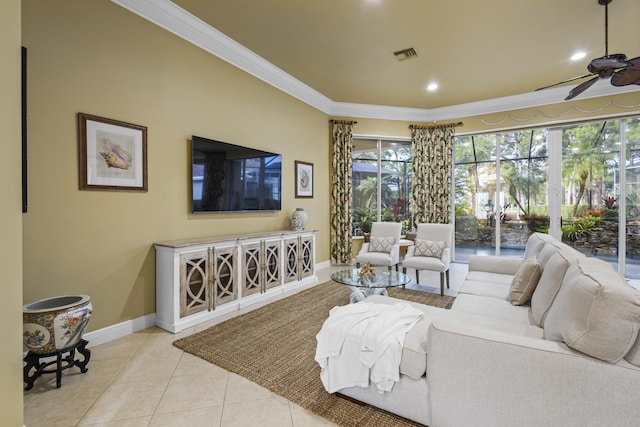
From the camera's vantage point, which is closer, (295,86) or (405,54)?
(405,54)

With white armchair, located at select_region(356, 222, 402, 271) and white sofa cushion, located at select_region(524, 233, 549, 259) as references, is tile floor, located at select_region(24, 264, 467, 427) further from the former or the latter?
white armchair, located at select_region(356, 222, 402, 271)

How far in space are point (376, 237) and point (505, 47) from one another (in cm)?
310

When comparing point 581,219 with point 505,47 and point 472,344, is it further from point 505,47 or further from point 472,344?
point 472,344

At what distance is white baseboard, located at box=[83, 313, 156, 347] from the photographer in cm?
256

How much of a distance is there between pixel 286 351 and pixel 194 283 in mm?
1230

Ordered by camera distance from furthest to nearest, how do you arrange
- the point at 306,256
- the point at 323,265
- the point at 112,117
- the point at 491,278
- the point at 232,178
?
the point at 323,265 → the point at 306,256 → the point at 232,178 → the point at 491,278 → the point at 112,117

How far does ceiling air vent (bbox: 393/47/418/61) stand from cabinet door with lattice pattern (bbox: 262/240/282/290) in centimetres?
294

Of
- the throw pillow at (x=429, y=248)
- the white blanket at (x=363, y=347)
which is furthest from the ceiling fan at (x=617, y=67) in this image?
the white blanket at (x=363, y=347)

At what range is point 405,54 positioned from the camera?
389 centimetres

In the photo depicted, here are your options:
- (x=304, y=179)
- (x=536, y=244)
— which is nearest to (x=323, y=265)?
(x=304, y=179)

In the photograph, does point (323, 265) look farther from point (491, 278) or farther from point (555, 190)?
point (555, 190)

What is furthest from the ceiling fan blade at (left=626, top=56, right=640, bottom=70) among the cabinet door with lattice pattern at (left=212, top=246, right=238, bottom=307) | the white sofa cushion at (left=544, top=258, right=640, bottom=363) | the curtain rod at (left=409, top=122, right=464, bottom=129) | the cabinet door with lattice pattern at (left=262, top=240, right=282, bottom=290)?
the cabinet door with lattice pattern at (left=212, top=246, right=238, bottom=307)

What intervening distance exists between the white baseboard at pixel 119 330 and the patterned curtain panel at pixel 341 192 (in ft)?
11.6

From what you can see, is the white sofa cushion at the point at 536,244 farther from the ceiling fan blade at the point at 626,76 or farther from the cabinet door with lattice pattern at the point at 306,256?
the cabinet door with lattice pattern at the point at 306,256
